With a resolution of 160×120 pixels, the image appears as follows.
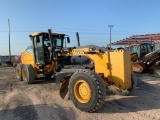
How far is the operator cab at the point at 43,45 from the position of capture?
10.8m

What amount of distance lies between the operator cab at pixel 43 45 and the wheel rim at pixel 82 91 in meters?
4.19

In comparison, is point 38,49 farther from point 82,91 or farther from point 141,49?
point 141,49

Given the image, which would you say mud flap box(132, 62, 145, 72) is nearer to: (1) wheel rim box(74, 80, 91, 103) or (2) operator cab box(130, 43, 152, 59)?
(2) operator cab box(130, 43, 152, 59)

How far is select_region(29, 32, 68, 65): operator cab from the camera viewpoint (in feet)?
35.5

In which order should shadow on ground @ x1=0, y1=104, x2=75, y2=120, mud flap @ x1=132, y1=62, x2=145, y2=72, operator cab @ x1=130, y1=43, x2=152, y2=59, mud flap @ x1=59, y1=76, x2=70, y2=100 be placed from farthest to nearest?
operator cab @ x1=130, y1=43, x2=152, y2=59 → mud flap @ x1=132, y1=62, x2=145, y2=72 → mud flap @ x1=59, y1=76, x2=70, y2=100 → shadow on ground @ x1=0, y1=104, x2=75, y2=120

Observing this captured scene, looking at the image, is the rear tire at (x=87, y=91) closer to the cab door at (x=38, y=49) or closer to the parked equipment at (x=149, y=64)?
the cab door at (x=38, y=49)

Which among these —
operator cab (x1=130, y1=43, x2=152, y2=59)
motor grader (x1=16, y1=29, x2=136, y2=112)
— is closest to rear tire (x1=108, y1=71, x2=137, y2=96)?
motor grader (x1=16, y1=29, x2=136, y2=112)

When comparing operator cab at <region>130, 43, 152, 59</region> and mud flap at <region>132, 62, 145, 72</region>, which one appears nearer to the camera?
mud flap at <region>132, 62, 145, 72</region>

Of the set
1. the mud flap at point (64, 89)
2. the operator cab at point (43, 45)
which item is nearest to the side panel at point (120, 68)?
the mud flap at point (64, 89)

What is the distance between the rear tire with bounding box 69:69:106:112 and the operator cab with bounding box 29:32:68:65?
13.7 feet

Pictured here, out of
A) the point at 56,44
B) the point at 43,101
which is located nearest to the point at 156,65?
the point at 56,44

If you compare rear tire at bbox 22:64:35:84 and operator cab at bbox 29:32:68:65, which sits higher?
operator cab at bbox 29:32:68:65

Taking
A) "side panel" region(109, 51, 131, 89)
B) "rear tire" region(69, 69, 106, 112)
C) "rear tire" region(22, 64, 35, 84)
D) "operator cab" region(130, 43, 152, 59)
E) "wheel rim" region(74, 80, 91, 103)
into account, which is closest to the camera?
"rear tire" region(69, 69, 106, 112)

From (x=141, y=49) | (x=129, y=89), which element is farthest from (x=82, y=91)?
(x=141, y=49)
